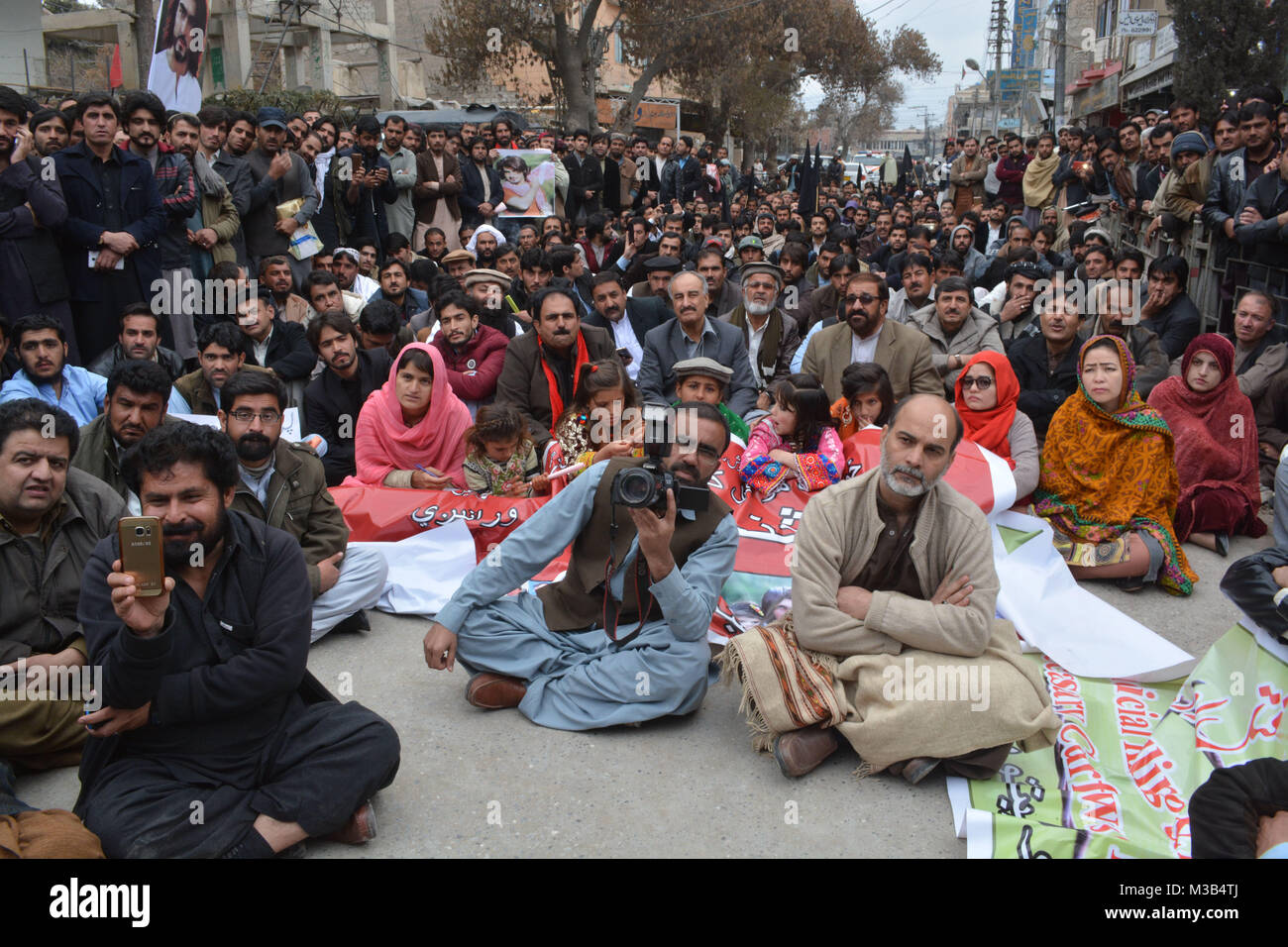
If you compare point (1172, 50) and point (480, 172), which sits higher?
point (1172, 50)

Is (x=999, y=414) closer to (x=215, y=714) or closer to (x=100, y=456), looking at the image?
(x=215, y=714)

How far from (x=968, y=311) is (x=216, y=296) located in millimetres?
4686

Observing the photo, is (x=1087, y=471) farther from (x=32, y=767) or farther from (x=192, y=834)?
(x=32, y=767)

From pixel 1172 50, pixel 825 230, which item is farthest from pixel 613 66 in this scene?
pixel 825 230

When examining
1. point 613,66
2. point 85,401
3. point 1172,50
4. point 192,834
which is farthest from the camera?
point 613,66

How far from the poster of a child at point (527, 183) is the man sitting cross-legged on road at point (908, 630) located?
9081 mm

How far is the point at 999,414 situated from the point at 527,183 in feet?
24.9

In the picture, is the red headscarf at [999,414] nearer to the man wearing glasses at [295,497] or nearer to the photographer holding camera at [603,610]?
the photographer holding camera at [603,610]

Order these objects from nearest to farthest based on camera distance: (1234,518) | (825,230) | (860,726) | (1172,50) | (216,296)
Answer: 1. (860,726)
2. (1234,518)
3. (216,296)
4. (825,230)
5. (1172,50)

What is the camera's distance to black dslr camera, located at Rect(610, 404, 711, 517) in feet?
9.77

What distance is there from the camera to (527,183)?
11609mm

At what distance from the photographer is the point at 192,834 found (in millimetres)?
2551

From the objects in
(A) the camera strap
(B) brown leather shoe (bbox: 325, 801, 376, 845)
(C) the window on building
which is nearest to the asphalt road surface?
(B) brown leather shoe (bbox: 325, 801, 376, 845)

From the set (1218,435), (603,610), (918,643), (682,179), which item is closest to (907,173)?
(682,179)
